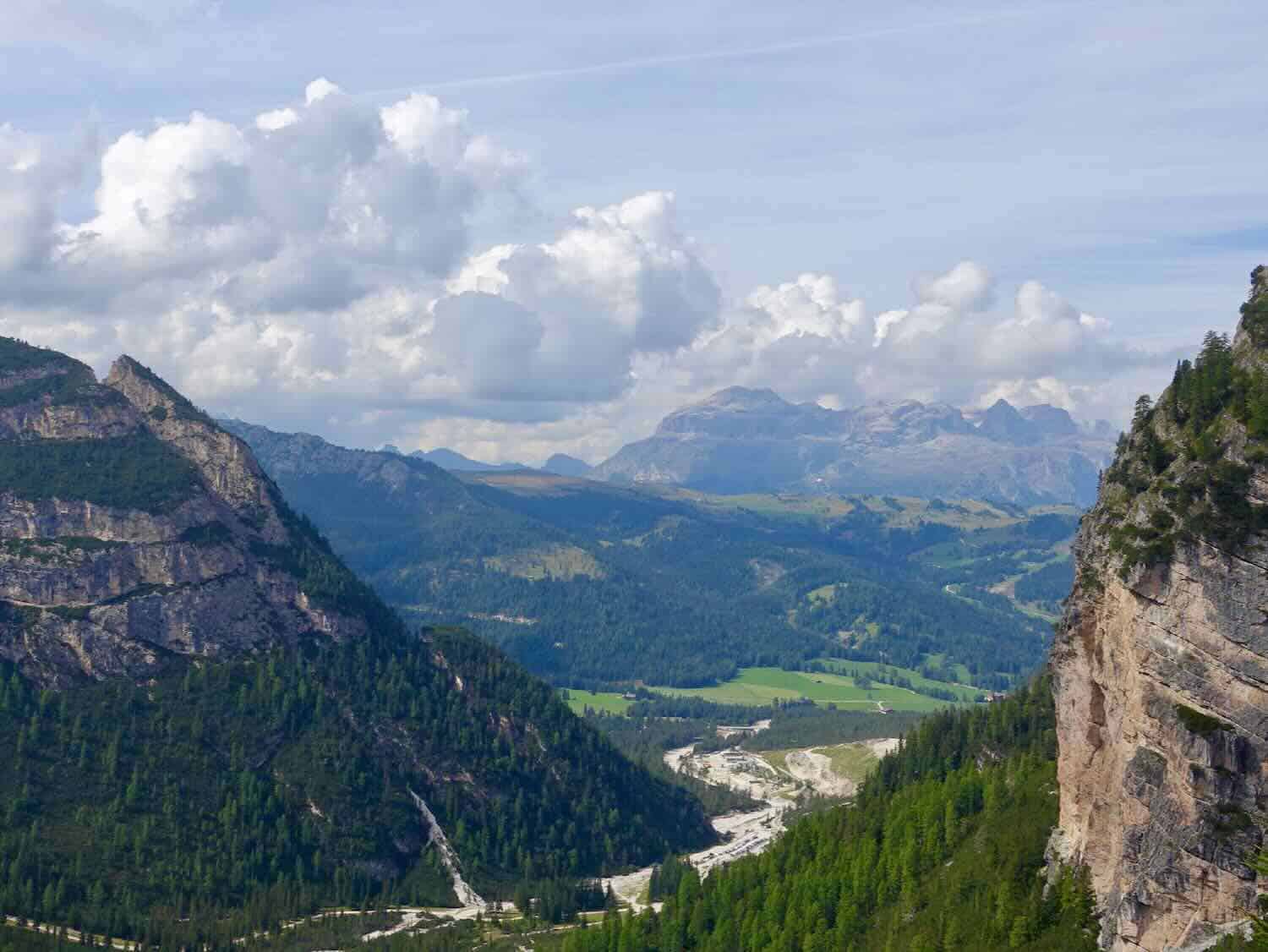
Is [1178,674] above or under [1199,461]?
under

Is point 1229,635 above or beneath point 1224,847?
above

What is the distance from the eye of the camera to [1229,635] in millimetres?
149750

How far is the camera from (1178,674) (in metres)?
153

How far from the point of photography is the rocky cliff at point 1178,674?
14700 centimetres

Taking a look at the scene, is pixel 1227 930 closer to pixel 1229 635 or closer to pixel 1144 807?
pixel 1144 807

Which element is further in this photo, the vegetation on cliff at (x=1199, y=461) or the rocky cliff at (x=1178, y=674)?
the vegetation on cliff at (x=1199, y=461)

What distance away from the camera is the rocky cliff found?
147 m

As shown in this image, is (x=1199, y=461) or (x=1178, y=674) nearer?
(x=1178, y=674)

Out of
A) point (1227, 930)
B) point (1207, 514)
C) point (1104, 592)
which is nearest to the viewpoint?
point (1227, 930)

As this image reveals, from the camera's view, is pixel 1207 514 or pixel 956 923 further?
pixel 956 923

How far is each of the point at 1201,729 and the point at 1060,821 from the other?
44829mm

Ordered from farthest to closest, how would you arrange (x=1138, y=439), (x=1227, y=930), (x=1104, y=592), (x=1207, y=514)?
(x=1138, y=439) → (x=1104, y=592) → (x=1207, y=514) → (x=1227, y=930)

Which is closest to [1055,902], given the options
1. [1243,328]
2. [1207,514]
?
[1207,514]

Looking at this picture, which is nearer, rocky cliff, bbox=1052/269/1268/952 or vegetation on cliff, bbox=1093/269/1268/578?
rocky cliff, bbox=1052/269/1268/952
